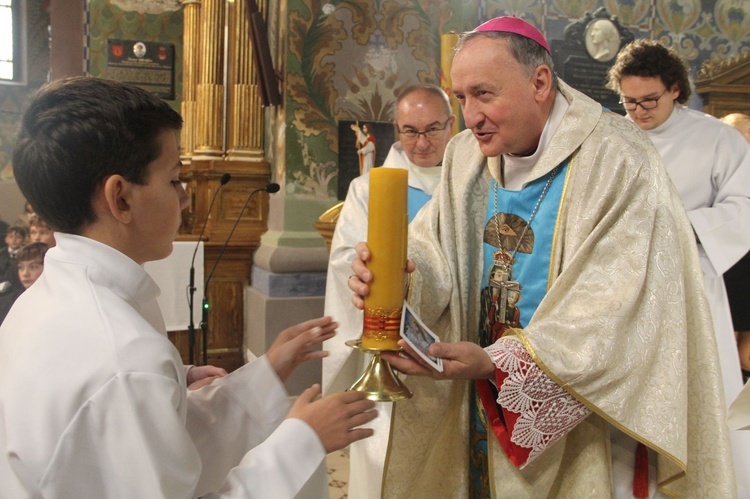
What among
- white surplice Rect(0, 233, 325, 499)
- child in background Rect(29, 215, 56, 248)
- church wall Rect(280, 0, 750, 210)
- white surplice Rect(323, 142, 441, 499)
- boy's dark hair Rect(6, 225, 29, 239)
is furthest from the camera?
church wall Rect(280, 0, 750, 210)

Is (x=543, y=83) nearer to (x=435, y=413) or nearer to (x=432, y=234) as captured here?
(x=432, y=234)

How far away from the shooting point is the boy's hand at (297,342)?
1556 mm

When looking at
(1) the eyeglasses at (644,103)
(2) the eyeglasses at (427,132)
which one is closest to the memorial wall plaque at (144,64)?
(2) the eyeglasses at (427,132)

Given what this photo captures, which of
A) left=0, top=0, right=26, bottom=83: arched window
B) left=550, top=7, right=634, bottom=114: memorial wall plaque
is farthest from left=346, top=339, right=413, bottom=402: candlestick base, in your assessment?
left=0, top=0, right=26, bottom=83: arched window

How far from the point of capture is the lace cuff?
158 centimetres

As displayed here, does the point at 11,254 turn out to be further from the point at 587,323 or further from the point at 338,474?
the point at 587,323

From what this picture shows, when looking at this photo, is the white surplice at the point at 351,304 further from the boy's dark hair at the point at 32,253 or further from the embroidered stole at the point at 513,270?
the boy's dark hair at the point at 32,253

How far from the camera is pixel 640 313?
1637 millimetres

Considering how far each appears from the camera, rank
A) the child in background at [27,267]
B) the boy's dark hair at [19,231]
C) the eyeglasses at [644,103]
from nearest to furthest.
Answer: the eyeglasses at [644,103] < the child in background at [27,267] < the boy's dark hair at [19,231]

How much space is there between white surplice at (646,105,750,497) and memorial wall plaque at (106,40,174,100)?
670 centimetres

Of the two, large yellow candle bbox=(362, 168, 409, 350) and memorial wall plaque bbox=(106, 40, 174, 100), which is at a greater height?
memorial wall plaque bbox=(106, 40, 174, 100)

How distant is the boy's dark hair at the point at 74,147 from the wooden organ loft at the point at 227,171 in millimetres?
4661

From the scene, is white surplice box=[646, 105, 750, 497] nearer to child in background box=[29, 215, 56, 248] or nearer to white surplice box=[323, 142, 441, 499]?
white surplice box=[323, 142, 441, 499]

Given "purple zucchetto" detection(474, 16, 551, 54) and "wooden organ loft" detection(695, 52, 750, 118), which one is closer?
"purple zucchetto" detection(474, 16, 551, 54)
